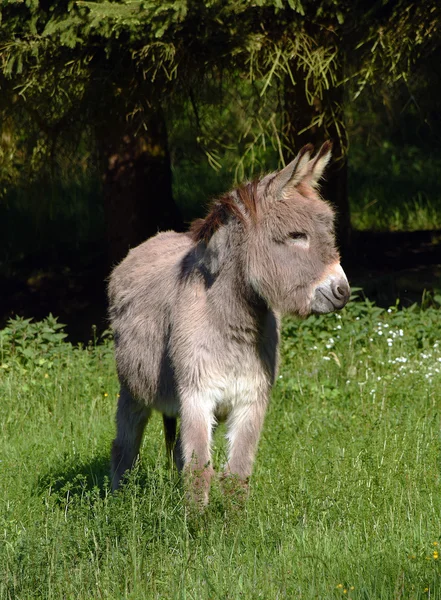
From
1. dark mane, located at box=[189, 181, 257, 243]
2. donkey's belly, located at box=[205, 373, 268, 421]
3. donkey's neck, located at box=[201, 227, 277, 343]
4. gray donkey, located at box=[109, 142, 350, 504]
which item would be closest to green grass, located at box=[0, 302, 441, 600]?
gray donkey, located at box=[109, 142, 350, 504]

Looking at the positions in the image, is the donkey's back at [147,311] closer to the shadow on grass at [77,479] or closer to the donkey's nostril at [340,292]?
the shadow on grass at [77,479]

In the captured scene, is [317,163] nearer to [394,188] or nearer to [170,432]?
[170,432]

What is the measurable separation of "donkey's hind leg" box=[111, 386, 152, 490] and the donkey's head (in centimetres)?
139

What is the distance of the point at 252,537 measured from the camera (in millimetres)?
4312

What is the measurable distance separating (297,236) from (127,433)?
1.79m

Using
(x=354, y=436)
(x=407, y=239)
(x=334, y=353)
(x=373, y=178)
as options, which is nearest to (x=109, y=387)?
(x=334, y=353)

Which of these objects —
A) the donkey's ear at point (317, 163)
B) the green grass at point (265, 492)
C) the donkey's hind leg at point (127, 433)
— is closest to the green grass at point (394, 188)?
the green grass at point (265, 492)

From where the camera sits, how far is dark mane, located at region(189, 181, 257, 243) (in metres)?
4.70

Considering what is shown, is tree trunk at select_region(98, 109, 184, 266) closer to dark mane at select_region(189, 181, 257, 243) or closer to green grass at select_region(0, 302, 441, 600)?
green grass at select_region(0, 302, 441, 600)

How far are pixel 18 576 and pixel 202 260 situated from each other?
1.86 m

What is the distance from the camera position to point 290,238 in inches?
182

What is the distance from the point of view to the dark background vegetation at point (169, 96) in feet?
25.5

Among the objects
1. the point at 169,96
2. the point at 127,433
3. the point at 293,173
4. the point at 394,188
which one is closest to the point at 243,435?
the point at 127,433

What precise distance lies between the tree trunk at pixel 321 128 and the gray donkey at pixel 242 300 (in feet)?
11.2
